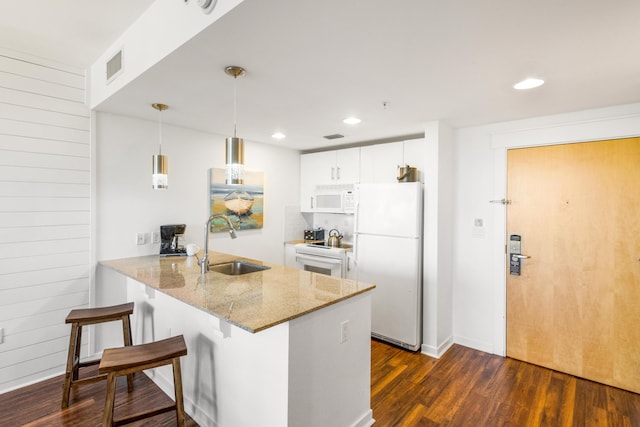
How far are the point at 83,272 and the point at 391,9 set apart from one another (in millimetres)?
3019

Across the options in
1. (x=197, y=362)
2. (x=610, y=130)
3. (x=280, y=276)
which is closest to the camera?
(x=197, y=362)

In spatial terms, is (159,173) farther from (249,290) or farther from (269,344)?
(269,344)

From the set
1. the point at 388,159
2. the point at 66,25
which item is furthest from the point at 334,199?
the point at 66,25

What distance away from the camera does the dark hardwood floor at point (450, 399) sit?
211cm

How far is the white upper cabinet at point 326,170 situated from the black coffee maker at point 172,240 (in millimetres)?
1844

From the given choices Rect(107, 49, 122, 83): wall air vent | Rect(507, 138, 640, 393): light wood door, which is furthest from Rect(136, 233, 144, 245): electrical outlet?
Rect(507, 138, 640, 393): light wood door

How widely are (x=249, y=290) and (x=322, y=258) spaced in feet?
6.34

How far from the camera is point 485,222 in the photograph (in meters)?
3.13

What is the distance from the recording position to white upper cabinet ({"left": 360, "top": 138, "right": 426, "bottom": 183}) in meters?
3.40

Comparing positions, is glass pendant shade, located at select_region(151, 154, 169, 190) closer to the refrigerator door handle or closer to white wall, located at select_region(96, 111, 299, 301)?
white wall, located at select_region(96, 111, 299, 301)

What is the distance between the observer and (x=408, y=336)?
3098 mm

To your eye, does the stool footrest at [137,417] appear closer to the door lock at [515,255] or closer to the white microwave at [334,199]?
the white microwave at [334,199]

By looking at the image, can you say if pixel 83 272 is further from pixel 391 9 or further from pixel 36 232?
pixel 391 9

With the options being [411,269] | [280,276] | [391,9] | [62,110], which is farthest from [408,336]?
[62,110]
